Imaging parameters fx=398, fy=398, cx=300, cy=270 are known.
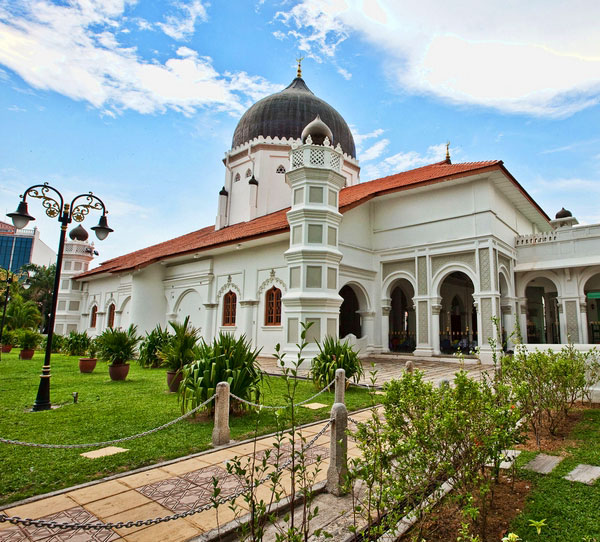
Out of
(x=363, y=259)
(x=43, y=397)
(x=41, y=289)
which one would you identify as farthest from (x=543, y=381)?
(x=41, y=289)

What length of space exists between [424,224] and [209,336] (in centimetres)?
1143

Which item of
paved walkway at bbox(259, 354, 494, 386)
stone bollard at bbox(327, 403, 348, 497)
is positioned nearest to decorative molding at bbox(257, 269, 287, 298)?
paved walkway at bbox(259, 354, 494, 386)

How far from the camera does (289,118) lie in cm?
2439

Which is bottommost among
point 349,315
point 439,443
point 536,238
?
point 439,443

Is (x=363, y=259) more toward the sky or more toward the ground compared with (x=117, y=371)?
more toward the sky

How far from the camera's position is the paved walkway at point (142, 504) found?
2.88 meters

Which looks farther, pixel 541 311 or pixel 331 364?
pixel 541 311

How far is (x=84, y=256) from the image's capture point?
32.2 metres

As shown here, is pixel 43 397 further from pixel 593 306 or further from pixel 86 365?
pixel 593 306

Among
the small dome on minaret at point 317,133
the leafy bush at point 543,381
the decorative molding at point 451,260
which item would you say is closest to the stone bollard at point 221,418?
the leafy bush at point 543,381

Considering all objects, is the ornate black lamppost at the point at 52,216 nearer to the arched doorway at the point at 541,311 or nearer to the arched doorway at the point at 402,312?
the arched doorway at the point at 402,312

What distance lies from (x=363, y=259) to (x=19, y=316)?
66.3ft

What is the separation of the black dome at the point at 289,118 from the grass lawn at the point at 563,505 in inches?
875

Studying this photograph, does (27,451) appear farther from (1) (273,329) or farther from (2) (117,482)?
(1) (273,329)
